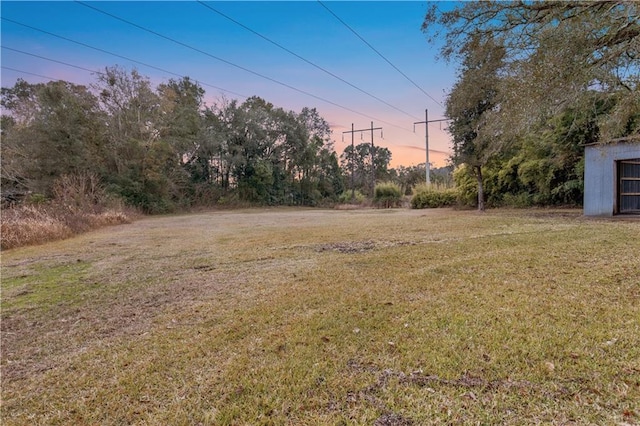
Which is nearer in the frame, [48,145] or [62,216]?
[62,216]

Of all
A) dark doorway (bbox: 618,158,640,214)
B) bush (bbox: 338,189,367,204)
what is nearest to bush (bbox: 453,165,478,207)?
dark doorway (bbox: 618,158,640,214)

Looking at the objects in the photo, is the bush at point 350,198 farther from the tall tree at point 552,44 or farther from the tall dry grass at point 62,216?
the tall tree at point 552,44

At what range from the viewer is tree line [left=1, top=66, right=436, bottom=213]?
45.4ft

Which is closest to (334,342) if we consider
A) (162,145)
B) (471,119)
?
(471,119)

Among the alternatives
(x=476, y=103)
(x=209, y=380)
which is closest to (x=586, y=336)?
(x=209, y=380)

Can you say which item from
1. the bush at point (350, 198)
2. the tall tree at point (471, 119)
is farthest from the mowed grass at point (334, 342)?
the bush at point (350, 198)

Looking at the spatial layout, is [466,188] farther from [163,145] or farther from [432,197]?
[163,145]

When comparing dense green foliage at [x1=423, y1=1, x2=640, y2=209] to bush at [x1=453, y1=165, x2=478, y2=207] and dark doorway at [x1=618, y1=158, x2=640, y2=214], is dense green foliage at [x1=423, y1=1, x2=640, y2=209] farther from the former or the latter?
bush at [x1=453, y1=165, x2=478, y2=207]

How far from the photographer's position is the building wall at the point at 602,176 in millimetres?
7964

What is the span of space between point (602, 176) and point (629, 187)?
166 cm

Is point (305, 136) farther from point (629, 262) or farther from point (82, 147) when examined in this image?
point (629, 262)

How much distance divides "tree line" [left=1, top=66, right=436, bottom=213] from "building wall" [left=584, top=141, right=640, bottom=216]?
58.9 feet

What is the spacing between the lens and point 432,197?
17.2 metres

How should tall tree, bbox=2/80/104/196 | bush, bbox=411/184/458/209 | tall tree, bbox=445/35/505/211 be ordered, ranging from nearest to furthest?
1. tall tree, bbox=445/35/505/211
2. tall tree, bbox=2/80/104/196
3. bush, bbox=411/184/458/209
